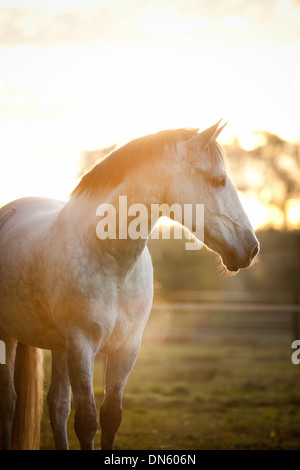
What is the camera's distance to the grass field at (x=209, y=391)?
18.1 ft

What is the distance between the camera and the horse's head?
291 cm

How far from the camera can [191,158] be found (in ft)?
9.73

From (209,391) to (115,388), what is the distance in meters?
5.44

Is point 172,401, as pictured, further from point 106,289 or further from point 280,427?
point 106,289

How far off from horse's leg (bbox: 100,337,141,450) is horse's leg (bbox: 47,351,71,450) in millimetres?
696

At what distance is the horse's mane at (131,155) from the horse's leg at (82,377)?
0.85 metres

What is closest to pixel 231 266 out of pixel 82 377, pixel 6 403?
pixel 82 377

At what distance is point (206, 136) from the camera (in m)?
2.92

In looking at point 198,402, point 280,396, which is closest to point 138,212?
point 198,402

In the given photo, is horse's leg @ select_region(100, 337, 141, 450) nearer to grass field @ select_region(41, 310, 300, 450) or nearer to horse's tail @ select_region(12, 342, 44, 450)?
horse's tail @ select_region(12, 342, 44, 450)

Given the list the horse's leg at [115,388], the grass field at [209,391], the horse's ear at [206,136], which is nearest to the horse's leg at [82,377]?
the horse's leg at [115,388]

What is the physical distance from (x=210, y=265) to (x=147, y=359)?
5997 millimetres

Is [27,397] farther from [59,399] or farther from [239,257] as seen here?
[239,257]

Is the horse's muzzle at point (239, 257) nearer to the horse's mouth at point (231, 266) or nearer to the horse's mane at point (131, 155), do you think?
the horse's mouth at point (231, 266)
